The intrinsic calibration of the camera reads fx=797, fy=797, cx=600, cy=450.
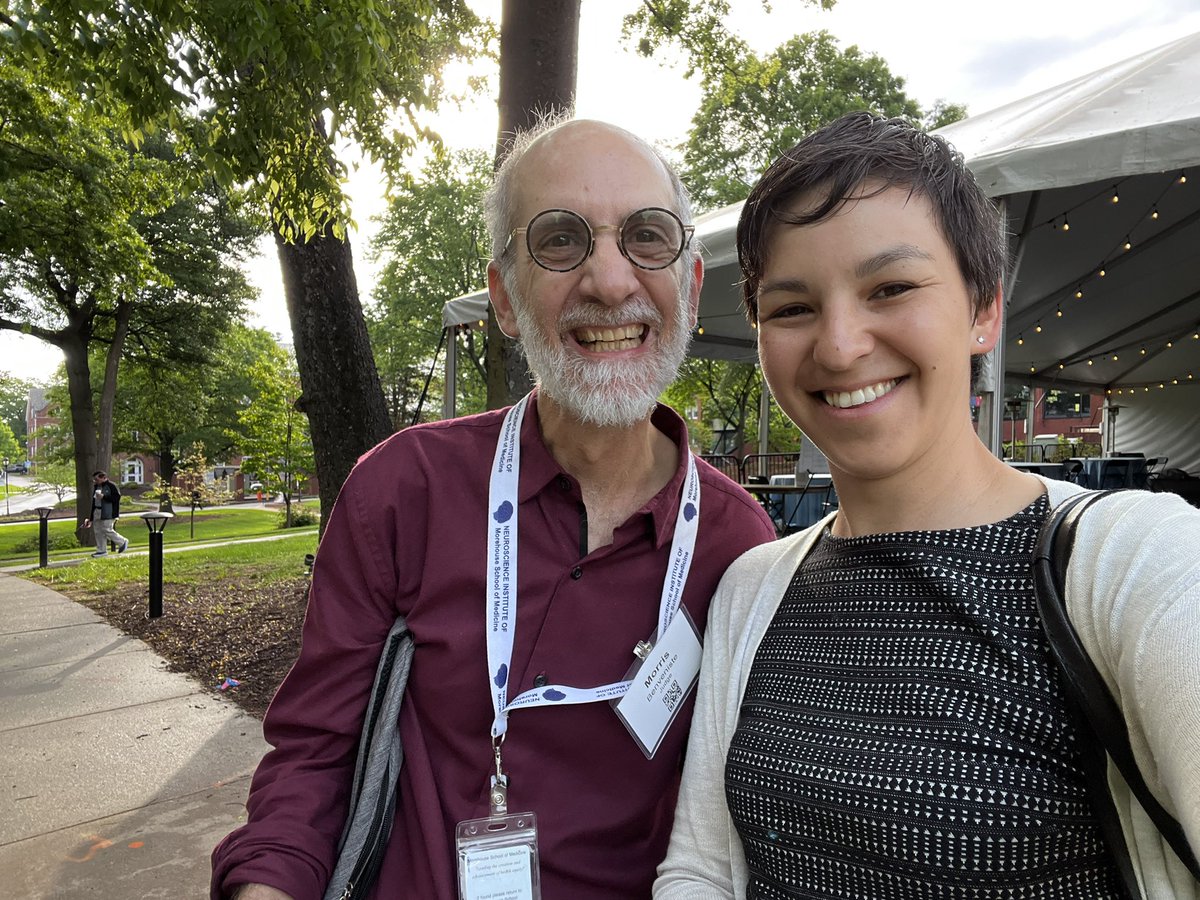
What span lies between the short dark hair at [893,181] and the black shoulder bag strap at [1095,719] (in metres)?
0.49

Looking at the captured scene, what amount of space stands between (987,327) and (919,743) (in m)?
0.72

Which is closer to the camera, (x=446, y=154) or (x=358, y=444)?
(x=358, y=444)

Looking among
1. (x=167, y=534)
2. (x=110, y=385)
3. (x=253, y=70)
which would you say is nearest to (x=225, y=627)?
(x=253, y=70)

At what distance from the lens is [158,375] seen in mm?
27562

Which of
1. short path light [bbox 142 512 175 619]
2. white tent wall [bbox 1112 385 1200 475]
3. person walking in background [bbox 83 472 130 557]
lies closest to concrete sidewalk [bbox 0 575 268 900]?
short path light [bbox 142 512 175 619]

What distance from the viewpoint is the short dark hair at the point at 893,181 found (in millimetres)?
1299

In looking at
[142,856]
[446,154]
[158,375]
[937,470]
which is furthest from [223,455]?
[937,470]

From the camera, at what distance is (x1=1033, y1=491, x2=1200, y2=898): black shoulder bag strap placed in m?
0.94

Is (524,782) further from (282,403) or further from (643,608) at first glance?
(282,403)

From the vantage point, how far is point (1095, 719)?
98cm

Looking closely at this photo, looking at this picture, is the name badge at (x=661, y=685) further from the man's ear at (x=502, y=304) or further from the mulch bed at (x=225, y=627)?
the mulch bed at (x=225, y=627)

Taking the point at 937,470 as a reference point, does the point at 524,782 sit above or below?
below

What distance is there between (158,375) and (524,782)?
1187 inches

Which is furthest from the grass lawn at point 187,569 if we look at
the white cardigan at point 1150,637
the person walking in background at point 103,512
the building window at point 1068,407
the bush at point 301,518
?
the building window at point 1068,407
